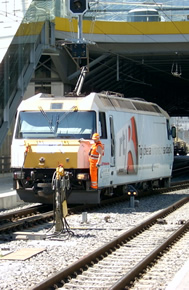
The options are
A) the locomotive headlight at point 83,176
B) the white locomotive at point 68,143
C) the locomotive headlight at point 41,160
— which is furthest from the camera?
the locomotive headlight at point 41,160

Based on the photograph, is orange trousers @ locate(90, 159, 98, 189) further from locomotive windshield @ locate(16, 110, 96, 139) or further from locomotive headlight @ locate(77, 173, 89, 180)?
locomotive windshield @ locate(16, 110, 96, 139)

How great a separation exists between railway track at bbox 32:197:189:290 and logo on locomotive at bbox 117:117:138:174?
4587 mm

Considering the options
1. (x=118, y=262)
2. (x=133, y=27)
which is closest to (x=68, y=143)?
(x=118, y=262)

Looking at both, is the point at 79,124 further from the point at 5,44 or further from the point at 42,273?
the point at 42,273

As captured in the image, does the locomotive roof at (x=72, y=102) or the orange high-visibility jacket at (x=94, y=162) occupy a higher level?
the locomotive roof at (x=72, y=102)

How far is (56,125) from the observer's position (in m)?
17.1

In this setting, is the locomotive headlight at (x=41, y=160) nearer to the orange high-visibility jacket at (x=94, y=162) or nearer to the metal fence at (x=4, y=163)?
the orange high-visibility jacket at (x=94, y=162)

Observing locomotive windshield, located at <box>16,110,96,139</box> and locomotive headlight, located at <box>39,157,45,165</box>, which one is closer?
locomotive headlight, located at <box>39,157,45,165</box>

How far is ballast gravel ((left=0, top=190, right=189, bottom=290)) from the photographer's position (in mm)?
8932

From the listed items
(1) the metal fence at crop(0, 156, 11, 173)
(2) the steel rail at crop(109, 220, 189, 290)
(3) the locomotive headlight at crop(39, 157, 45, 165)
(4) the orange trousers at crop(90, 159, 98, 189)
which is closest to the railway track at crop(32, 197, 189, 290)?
(2) the steel rail at crop(109, 220, 189, 290)

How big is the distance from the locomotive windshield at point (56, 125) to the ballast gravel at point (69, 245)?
7.17ft

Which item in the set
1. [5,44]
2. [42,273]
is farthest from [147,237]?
[5,44]

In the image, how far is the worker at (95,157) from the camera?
16219 mm

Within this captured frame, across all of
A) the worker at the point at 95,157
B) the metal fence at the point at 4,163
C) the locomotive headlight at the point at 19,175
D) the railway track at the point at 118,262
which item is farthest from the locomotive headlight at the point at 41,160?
the metal fence at the point at 4,163
